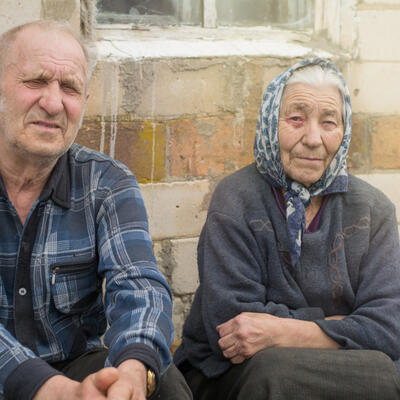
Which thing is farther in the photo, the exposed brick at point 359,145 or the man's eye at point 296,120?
the exposed brick at point 359,145

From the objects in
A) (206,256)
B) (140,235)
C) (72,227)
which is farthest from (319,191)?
(72,227)

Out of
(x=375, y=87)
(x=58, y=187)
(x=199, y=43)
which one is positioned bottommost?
(x=58, y=187)

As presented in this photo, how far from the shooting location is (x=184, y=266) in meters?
3.27

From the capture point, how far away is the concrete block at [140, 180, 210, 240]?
3.17 metres

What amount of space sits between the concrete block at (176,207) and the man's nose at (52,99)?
120cm

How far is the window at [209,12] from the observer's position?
3.25m

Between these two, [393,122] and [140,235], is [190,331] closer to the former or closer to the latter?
[140,235]

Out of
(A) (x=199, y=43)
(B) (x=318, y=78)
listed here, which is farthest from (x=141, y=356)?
(A) (x=199, y=43)

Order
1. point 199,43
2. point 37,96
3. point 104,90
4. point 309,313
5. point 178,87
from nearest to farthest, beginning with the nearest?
point 37,96, point 309,313, point 104,90, point 178,87, point 199,43

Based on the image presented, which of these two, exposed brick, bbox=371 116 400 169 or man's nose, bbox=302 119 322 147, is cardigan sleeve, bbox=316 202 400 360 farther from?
exposed brick, bbox=371 116 400 169

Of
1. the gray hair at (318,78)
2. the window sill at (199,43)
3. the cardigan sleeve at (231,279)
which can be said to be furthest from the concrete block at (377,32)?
the cardigan sleeve at (231,279)

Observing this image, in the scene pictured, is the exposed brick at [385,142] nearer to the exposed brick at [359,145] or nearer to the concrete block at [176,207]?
the exposed brick at [359,145]

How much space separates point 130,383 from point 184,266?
5.63 ft

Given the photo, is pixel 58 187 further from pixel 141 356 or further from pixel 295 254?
pixel 295 254
